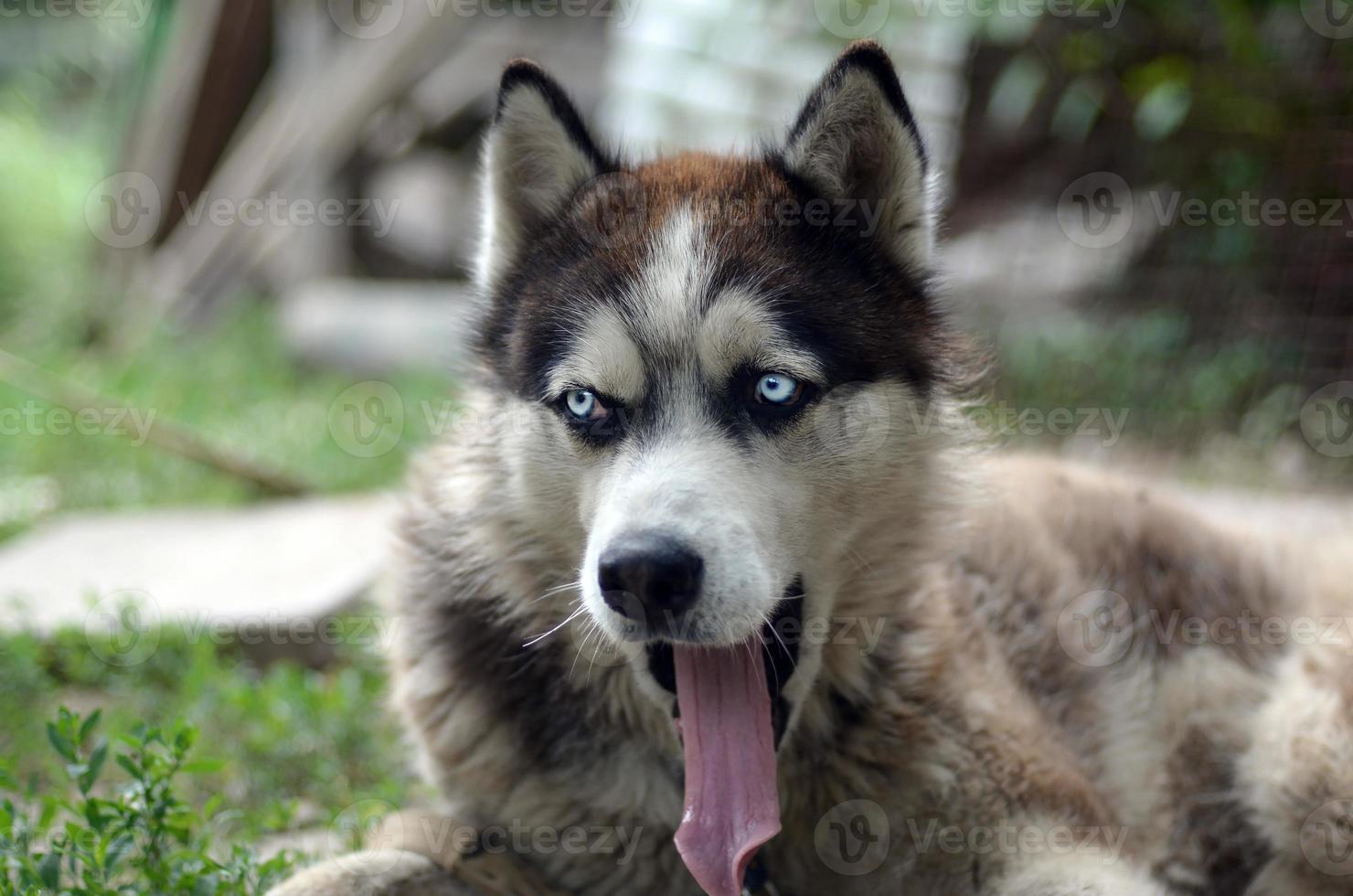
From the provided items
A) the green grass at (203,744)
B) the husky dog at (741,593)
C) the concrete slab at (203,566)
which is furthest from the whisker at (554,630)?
the concrete slab at (203,566)

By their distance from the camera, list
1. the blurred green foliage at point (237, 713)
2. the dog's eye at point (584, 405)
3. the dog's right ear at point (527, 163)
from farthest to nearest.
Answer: the blurred green foliage at point (237, 713) < the dog's right ear at point (527, 163) < the dog's eye at point (584, 405)

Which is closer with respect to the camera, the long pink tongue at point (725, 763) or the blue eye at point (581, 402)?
the long pink tongue at point (725, 763)

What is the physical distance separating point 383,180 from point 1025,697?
28.1 feet

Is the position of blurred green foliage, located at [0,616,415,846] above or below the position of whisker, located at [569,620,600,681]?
below

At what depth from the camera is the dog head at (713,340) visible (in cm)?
237

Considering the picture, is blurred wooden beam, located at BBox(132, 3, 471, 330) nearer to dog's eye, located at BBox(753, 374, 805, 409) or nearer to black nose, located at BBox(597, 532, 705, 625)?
dog's eye, located at BBox(753, 374, 805, 409)

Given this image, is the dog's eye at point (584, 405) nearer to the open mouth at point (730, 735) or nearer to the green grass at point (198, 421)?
the open mouth at point (730, 735)

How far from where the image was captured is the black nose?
7.37 ft

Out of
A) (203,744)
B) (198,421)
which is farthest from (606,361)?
(198,421)

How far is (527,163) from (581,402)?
769 millimetres

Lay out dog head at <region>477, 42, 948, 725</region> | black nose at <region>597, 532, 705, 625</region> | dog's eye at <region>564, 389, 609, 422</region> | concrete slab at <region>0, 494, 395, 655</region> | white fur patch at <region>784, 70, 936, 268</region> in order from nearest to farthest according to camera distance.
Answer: black nose at <region>597, 532, 705, 625</region>
dog head at <region>477, 42, 948, 725</region>
dog's eye at <region>564, 389, 609, 422</region>
white fur patch at <region>784, 70, 936, 268</region>
concrete slab at <region>0, 494, 395, 655</region>

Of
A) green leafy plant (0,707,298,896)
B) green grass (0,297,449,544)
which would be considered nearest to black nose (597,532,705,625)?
green leafy plant (0,707,298,896)

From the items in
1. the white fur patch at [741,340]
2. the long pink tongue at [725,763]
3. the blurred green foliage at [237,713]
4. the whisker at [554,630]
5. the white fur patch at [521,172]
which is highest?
the white fur patch at [521,172]

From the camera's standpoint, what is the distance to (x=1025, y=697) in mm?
3229
